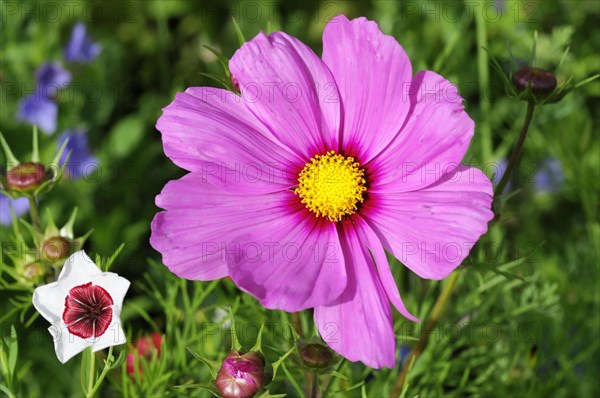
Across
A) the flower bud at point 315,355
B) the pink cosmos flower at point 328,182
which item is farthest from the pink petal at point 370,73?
the flower bud at point 315,355

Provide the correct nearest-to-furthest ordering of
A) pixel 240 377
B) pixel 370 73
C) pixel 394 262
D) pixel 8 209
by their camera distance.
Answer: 1. pixel 240 377
2. pixel 370 73
3. pixel 394 262
4. pixel 8 209

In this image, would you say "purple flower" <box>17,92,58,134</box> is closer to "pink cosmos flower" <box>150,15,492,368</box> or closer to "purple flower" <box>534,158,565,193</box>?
"pink cosmos flower" <box>150,15,492,368</box>

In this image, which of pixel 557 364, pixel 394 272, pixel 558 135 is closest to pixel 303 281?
pixel 394 272

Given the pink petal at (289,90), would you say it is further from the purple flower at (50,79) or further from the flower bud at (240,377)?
the purple flower at (50,79)

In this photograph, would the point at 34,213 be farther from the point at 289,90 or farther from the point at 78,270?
the point at 289,90

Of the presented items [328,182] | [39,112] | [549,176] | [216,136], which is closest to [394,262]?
[328,182]

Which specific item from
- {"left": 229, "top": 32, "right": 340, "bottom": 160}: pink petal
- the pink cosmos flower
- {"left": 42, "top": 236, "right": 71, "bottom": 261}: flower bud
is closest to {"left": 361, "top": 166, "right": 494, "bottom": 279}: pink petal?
the pink cosmos flower
